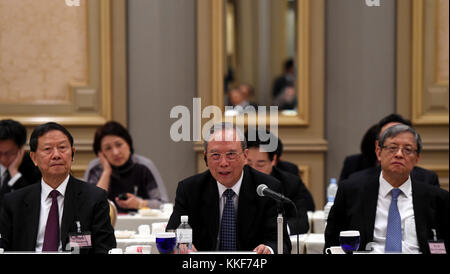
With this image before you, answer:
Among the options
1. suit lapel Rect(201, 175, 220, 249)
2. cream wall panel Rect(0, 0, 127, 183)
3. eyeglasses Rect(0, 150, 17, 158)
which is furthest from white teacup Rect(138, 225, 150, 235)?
eyeglasses Rect(0, 150, 17, 158)

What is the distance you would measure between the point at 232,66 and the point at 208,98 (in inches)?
32.5

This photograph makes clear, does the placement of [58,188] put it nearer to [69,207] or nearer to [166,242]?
[69,207]

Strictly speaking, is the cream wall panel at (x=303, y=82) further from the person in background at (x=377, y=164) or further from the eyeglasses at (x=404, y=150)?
the eyeglasses at (x=404, y=150)

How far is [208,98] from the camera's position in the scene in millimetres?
4805

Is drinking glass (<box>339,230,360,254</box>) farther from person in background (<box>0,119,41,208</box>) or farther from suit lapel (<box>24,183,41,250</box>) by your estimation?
person in background (<box>0,119,41,208</box>)

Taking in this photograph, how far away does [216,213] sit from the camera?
10.6ft

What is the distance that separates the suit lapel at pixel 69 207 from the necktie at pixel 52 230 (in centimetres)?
3

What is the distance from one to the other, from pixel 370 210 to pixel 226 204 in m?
0.64

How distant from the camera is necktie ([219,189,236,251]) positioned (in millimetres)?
3221

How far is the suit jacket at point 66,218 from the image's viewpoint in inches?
122

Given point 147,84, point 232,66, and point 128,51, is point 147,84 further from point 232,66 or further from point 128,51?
point 232,66

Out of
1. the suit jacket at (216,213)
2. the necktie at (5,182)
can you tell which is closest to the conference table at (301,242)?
the suit jacket at (216,213)

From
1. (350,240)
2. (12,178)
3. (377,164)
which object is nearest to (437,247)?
(350,240)

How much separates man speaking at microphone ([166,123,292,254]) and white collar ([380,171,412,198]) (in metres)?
0.46
